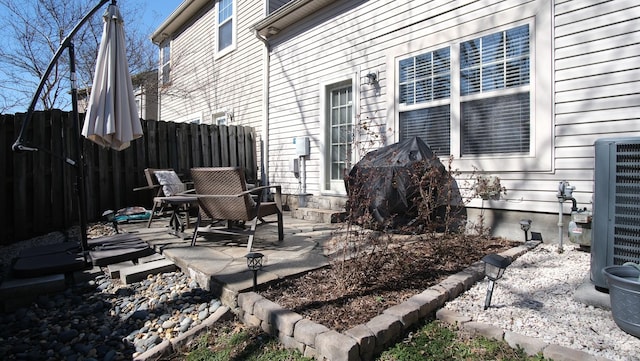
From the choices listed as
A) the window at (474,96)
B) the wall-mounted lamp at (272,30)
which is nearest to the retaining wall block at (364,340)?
the window at (474,96)

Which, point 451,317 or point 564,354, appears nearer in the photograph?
point 564,354

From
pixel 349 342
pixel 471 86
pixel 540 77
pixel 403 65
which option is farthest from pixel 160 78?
pixel 349 342

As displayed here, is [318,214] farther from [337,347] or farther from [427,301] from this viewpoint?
[337,347]

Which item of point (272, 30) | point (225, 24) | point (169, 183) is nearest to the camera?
point (169, 183)

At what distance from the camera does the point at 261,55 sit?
8.36 metres

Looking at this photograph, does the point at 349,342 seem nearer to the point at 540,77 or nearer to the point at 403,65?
the point at 540,77

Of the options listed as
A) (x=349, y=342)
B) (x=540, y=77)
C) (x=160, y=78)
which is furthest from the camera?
(x=160, y=78)

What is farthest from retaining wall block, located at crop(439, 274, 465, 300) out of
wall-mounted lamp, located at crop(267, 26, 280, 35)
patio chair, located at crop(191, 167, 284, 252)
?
wall-mounted lamp, located at crop(267, 26, 280, 35)

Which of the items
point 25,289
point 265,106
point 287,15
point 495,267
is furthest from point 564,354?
point 265,106

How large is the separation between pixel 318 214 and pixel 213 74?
673cm

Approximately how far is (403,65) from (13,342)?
542 cm

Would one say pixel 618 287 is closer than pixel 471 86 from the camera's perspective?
Yes

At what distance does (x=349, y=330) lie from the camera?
1941 millimetres

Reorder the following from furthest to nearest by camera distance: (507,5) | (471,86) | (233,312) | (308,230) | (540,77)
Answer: (308,230)
(471,86)
(507,5)
(540,77)
(233,312)
